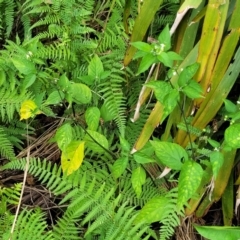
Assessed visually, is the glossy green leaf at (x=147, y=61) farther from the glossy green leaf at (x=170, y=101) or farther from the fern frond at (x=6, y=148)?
the fern frond at (x=6, y=148)

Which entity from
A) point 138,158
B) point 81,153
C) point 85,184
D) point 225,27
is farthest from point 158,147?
point 225,27

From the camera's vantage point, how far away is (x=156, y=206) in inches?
47.9

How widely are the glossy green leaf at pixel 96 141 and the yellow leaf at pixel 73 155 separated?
43 millimetres

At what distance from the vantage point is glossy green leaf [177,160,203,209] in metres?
1.06

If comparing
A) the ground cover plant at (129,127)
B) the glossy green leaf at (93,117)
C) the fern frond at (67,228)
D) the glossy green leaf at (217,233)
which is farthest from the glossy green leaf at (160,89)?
the fern frond at (67,228)

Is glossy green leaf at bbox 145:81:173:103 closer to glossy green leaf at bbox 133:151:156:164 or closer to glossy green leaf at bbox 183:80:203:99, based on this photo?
glossy green leaf at bbox 183:80:203:99

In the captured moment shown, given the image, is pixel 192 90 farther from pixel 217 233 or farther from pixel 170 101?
pixel 217 233

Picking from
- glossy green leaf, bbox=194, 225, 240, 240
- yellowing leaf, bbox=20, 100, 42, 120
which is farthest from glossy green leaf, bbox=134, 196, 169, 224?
yellowing leaf, bbox=20, 100, 42, 120

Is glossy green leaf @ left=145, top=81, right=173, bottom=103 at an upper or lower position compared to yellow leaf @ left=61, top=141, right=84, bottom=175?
upper

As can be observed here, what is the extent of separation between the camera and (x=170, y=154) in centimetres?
116

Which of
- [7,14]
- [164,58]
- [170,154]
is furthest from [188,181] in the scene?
[7,14]

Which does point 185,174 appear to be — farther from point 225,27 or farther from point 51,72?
point 51,72

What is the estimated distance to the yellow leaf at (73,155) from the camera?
4.36 feet

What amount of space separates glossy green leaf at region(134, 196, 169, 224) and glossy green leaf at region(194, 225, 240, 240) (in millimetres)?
224
